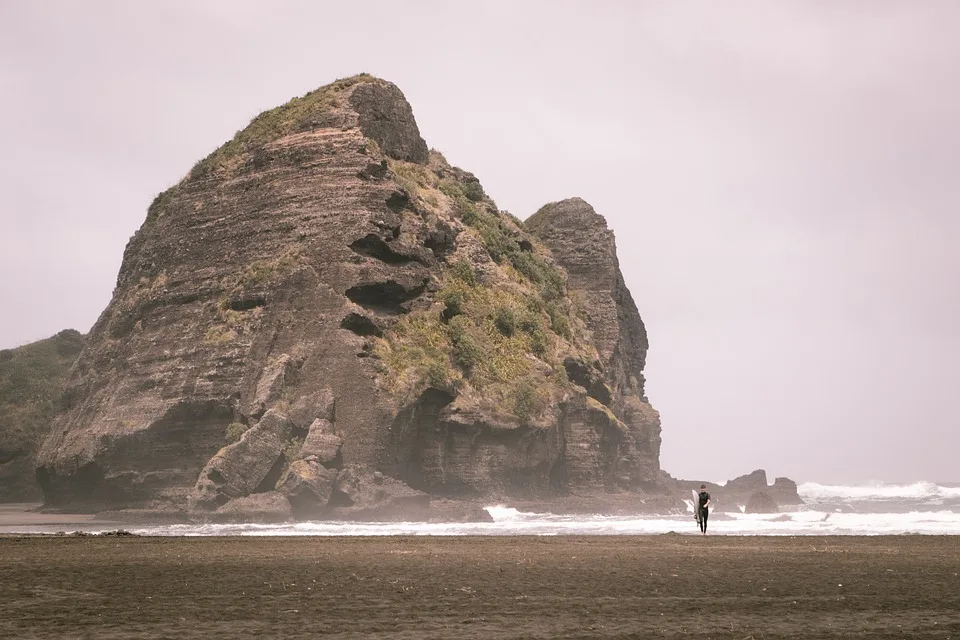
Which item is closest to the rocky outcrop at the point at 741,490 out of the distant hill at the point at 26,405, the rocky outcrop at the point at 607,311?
the rocky outcrop at the point at 607,311

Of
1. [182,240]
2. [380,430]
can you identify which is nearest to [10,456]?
[182,240]

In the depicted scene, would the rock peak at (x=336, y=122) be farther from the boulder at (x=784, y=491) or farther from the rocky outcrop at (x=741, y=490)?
the boulder at (x=784, y=491)

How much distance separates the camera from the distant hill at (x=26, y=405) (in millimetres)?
96188

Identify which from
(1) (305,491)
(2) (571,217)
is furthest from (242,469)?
(2) (571,217)

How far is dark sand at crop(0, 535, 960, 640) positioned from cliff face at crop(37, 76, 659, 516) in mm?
33442

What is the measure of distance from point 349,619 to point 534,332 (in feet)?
224

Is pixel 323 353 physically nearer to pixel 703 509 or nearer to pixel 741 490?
pixel 703 509

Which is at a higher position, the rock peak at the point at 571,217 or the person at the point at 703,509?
the rock peak at the point at 571,217

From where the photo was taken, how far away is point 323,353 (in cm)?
6881

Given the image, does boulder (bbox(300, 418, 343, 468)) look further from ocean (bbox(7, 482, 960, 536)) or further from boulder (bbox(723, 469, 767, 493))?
boulder (bbox(723, 469, 767, 493))

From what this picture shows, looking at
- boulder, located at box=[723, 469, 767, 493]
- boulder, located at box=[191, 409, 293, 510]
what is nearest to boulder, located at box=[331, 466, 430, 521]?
boulder, located at box=[191, 409, 293, 510]

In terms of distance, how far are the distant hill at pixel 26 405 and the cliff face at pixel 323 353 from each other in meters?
16.4

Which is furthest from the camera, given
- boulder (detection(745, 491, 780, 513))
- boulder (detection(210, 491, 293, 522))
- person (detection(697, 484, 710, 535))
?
boulder (detection(745, 491, 780, 513))

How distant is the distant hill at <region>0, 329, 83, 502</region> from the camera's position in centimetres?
9619
